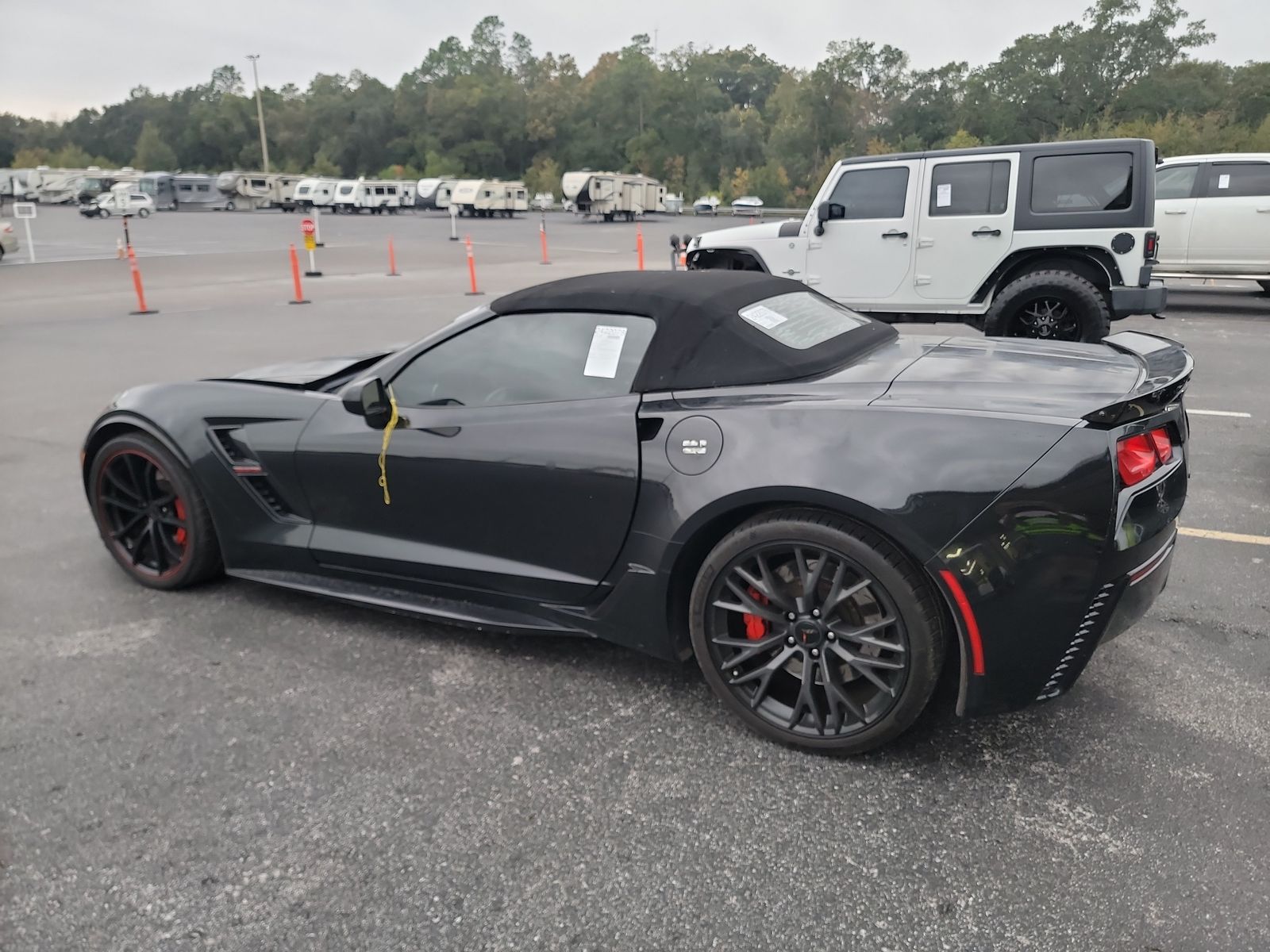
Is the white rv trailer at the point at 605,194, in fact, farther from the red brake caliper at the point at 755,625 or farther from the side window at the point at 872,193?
the red brake caliper at the point at 755,625

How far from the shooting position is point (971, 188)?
9266 millimetres

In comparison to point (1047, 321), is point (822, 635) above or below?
below

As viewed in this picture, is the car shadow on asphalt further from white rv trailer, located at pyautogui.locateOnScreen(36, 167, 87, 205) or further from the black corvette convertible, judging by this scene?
white rv trailer, located at pyautogui.locateOnScreen(36, 167, 87, 205)

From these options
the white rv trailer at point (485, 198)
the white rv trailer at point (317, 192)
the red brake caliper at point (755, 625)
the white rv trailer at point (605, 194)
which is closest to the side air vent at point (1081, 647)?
the red brake caliper at point (755, 625)

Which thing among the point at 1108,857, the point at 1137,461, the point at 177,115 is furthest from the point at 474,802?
the point at 177,115

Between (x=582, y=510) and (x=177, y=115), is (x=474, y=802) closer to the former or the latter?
(x=582, y=510)

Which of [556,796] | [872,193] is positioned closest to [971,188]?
[872,193]

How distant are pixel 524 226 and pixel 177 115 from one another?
409 feet

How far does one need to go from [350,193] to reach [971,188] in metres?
62.5

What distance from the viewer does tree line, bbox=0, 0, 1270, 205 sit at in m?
70.9

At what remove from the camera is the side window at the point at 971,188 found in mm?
9141

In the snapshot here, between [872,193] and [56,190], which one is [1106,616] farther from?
[56,190]

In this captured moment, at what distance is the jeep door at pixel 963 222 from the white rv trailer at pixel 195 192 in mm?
73627

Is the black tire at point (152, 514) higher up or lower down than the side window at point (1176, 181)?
lower down
